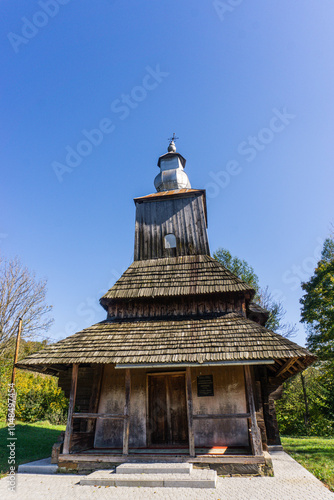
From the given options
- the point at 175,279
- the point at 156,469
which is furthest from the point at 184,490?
the point at 175,279

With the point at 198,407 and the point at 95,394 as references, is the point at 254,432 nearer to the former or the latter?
the point at 198,407

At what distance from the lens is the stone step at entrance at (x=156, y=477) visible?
20.4 feet

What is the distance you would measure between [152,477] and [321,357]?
14429 mm

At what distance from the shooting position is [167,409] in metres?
9.30

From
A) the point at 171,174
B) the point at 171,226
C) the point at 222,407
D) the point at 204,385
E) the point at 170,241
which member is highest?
the point at 171,174

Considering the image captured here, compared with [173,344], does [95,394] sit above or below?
below

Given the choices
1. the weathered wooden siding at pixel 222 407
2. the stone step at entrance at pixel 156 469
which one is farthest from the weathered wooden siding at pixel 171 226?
the stone step at entrance at pixel 156 469

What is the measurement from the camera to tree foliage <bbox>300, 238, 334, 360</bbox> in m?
16.8

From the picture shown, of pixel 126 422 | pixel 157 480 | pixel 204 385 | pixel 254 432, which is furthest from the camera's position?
pixel 204 385

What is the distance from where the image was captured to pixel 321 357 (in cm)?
1744

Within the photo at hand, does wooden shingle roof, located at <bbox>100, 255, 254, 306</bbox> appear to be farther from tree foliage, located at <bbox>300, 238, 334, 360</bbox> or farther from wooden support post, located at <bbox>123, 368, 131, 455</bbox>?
tree foliage, located at <bbox>300, 238, 334, 360</bbox>

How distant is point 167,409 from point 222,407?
174 centimetres

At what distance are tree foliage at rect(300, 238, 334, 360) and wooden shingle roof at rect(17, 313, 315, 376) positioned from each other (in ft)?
30.3

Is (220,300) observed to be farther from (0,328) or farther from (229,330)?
(0,328)
